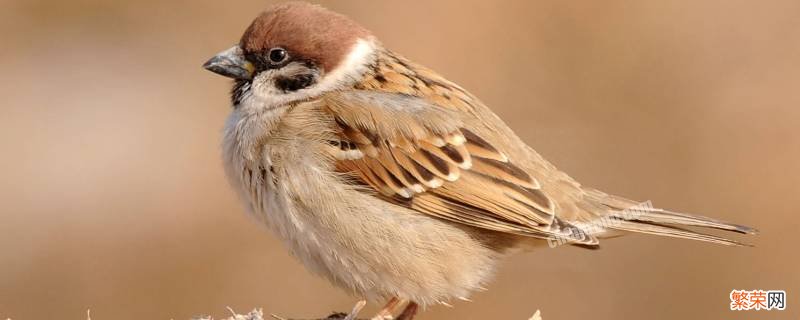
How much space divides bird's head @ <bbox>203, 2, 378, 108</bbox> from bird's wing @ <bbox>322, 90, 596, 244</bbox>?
15 centimetres

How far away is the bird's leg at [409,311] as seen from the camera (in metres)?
5.42

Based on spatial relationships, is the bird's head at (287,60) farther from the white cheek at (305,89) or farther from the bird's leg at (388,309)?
the bird's leg at (388,309)

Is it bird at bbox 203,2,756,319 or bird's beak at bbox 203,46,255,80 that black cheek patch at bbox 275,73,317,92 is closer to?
bird at bbox 203,2,756,319

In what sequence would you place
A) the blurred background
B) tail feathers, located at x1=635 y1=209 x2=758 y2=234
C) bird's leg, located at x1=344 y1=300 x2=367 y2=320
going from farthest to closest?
the blurred background
bird's leg, located at x1=344 y1=300 x2=367 y2=320
tail feathers, located at x1=635 y1=209 x2=758 y2=234

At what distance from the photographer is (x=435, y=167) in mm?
5125

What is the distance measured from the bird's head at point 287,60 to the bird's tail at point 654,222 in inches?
47.4

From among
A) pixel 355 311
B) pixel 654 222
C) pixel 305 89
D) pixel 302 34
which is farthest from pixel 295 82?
pixel 654 222

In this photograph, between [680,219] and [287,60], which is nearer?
[680,219]

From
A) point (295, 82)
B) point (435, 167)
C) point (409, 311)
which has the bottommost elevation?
point (409, 311)

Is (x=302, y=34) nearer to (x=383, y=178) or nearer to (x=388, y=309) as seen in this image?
(x=383, y=178)

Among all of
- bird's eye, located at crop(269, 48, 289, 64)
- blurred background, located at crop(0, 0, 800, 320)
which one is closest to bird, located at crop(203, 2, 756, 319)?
bird's eye, located at crop(269, 48, 289, 64)

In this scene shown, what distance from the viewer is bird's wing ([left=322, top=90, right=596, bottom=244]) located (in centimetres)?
505

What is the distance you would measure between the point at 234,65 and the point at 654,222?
184 centimetres

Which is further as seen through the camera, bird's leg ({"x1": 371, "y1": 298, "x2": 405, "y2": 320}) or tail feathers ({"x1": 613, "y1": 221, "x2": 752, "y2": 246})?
bird's leg ({"x1": 371, "y1": 298, "x2": 405, "y2": 320})
